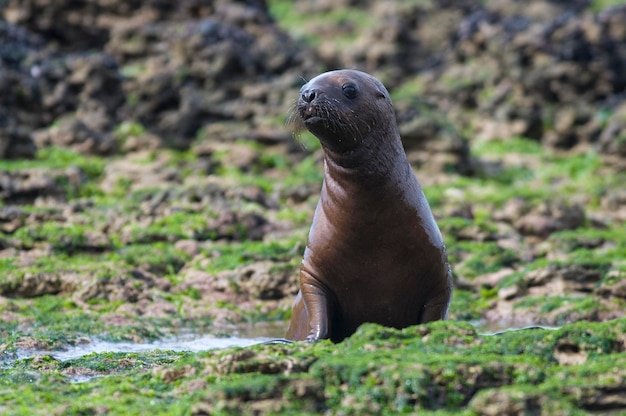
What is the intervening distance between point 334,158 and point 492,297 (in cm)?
482

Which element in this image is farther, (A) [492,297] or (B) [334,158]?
(A) [492,297]

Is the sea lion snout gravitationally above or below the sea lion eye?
below

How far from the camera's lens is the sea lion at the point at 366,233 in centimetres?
625

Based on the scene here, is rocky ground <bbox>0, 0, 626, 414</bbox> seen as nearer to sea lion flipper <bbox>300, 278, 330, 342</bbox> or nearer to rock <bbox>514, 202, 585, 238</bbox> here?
rock <bbox>514, 202, 585, 238</bbox>

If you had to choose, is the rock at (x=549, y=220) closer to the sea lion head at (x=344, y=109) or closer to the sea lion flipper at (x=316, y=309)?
the sea lion head at (x=344, y=109)

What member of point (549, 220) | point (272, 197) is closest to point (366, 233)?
point (549, 220)

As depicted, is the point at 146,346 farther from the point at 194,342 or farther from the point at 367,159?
the point at 367,159

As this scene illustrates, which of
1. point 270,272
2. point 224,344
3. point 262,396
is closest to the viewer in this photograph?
point 262,396

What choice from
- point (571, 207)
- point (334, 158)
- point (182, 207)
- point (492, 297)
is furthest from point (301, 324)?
point (571, 207)

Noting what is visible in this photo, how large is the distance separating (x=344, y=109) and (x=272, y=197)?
8.11 metres

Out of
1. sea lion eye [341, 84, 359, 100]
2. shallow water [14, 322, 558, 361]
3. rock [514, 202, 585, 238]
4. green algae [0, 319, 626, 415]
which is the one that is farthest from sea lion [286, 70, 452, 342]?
rock [514, 202, 585, 238]

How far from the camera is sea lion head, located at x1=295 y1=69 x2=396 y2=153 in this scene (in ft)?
19.9

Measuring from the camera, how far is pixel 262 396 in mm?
4176

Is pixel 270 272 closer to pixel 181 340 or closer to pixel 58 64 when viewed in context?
pixel 181 340
